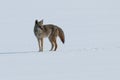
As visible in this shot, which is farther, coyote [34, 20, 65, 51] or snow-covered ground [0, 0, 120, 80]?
coyote [34, 20, 65, 51]

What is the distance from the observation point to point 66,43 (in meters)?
19.2

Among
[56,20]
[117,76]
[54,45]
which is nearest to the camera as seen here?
[117,76]

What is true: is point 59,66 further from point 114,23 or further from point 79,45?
point 114,23

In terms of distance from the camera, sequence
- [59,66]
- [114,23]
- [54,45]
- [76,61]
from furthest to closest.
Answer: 1. [114,23]
2. [54,45]
3. [76,61]
4. [59,66]

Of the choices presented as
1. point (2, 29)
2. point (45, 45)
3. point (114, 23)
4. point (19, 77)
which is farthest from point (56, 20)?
point (19, 77)

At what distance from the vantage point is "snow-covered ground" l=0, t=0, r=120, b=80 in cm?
1042

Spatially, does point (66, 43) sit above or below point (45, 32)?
below

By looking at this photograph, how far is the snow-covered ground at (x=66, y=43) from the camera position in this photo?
1042 cm

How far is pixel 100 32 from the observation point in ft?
76.1

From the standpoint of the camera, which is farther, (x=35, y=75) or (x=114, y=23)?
(x=114, y=23)

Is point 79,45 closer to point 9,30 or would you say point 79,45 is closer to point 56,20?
point 9,30

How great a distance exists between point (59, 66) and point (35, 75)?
1.00m

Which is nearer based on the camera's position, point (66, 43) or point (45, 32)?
point (45, 32)

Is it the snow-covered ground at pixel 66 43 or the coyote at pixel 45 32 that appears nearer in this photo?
the snow-covered ground at pixel 66 43
